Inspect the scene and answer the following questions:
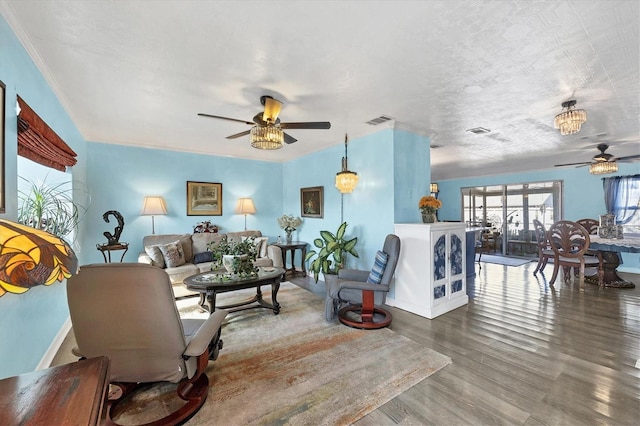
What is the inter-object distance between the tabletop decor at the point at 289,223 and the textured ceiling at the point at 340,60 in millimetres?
2538

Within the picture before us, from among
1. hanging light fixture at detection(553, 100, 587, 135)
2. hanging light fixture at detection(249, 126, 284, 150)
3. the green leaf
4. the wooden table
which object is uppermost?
hanging light fixture at detection(553, 100, 587, 135)

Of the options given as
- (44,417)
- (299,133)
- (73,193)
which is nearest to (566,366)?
(44,417)

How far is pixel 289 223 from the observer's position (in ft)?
19.4

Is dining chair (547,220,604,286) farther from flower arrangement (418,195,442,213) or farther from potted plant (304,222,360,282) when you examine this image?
potted plant (304,222,360,282)

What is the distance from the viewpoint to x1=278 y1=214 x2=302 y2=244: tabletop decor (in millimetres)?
5859

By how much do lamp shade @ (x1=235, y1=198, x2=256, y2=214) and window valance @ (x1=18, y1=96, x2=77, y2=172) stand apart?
3047 mm

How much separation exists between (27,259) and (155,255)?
4026 mm

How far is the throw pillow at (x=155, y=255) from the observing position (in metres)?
4.34

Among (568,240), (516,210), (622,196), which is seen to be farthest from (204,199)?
(622,196)

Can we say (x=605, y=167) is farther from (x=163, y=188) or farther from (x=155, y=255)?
(x=163, y=188)

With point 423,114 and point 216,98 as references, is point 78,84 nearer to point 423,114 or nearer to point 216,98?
point 216,98

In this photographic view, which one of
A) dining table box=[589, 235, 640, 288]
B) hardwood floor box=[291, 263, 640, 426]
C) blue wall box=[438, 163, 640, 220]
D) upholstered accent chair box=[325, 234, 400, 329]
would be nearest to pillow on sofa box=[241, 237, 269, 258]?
upholstered accent chair box=[325, 234, 400, 329]

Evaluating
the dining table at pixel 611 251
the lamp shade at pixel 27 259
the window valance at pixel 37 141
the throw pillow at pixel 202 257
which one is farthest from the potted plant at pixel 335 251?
the dining table at pixel 611 251

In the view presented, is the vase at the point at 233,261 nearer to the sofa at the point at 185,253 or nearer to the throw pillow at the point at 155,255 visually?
the sofa at the point at 185,253
